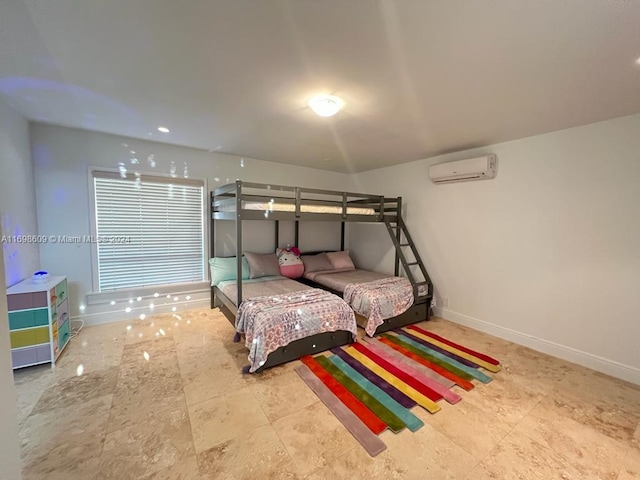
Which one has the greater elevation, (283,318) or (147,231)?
(147,231)

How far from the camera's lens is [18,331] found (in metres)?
2.28

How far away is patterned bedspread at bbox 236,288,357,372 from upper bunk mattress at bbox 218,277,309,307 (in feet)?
0.85

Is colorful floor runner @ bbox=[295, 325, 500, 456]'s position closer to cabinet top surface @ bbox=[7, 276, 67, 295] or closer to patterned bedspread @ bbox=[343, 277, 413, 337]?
patterned bedspread @ bbox=[343, 277, 413, 337]

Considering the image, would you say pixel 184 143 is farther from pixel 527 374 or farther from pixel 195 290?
pixel 527 374

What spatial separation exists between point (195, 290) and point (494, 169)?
4.42m

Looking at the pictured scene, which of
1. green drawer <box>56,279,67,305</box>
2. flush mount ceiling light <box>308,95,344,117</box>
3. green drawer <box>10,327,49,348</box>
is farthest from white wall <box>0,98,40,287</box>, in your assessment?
flush mount ceiling light <box>308,95,344,117</box>

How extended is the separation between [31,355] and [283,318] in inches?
90.0

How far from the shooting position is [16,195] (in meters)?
2.54

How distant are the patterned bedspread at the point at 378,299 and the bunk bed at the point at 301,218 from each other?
0.38ft

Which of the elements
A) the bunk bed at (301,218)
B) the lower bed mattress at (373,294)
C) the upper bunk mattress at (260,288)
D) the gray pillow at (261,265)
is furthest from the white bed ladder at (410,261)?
the gray pillow at (261,265)

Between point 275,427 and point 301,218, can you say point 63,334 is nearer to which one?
point 275,427

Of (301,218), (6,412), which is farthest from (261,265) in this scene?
(6,412)

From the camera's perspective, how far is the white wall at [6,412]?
91 centimetres

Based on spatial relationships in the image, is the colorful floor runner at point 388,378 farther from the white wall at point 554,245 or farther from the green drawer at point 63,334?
the green drawer at point 63,334
